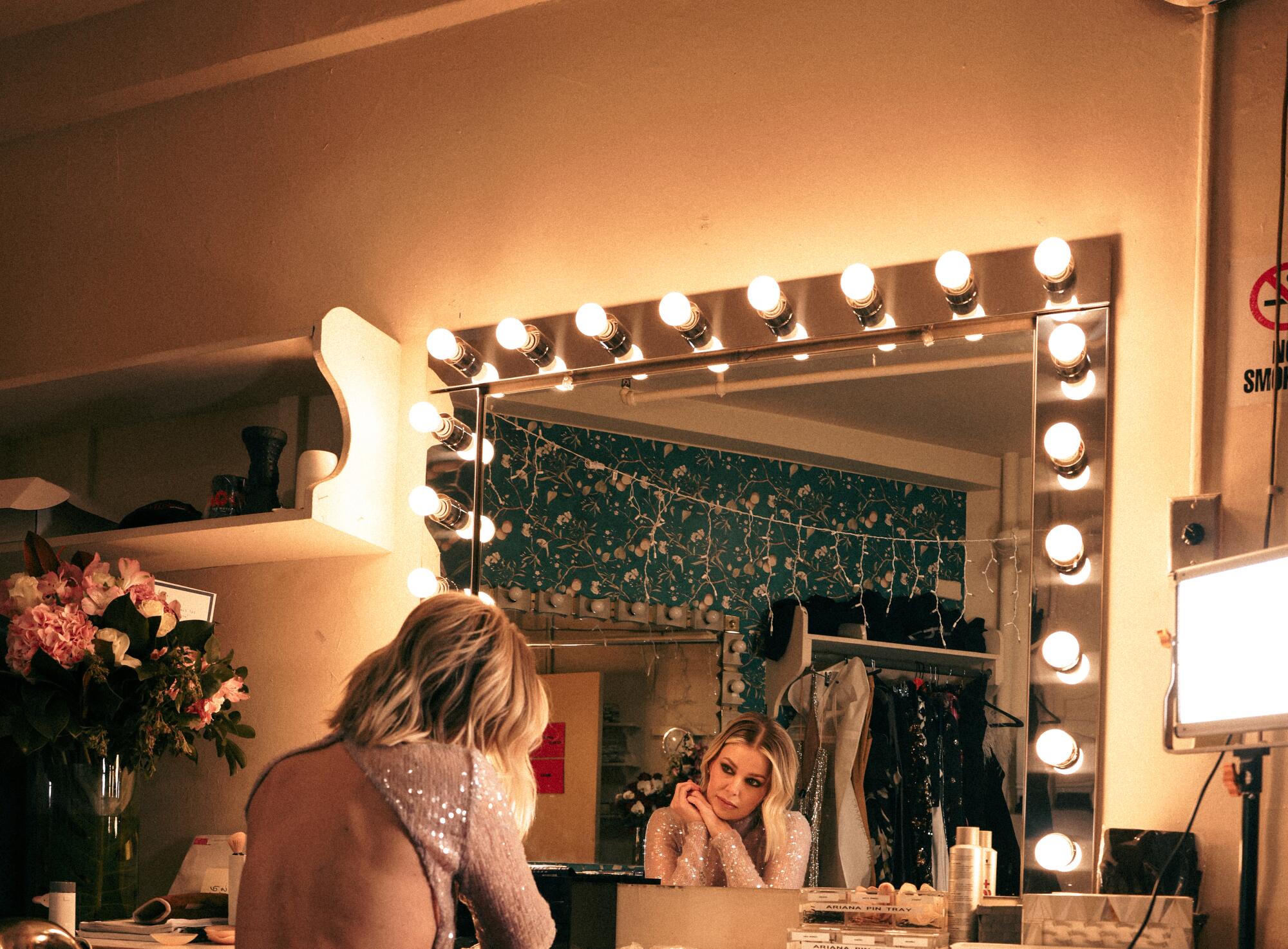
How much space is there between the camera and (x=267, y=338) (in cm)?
231

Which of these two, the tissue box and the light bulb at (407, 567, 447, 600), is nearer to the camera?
the tissue box

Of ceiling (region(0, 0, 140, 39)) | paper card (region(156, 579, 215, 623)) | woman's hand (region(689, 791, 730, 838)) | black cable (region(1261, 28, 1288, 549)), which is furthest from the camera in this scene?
ceiling (region(0, 0, 140, 39))

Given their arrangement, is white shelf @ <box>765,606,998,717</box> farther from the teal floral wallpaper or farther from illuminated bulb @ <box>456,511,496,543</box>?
illuminated bulb @ <box>456,511,496,543</box>

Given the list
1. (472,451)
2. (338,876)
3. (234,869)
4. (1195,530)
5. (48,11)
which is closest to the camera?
(338,876)

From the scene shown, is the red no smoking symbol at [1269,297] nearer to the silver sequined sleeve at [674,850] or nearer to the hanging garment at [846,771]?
the hanging garment at [846,771]

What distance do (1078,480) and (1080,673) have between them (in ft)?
0.86

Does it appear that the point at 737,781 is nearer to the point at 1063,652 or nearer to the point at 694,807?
the point at 694,807

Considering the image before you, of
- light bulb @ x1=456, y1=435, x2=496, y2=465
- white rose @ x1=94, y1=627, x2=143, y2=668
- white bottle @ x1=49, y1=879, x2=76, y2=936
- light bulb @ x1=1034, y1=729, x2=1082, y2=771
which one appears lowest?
white bottle @ x1=49, y1=879, x2=76, y2=936

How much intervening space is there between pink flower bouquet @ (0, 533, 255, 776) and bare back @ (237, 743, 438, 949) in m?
0.80

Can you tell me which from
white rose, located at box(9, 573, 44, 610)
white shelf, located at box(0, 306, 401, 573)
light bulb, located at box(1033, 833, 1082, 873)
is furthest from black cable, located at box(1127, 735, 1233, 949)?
white rose, located at box(9, 573, 44, 610)

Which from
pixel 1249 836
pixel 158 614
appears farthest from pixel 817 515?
pixel 158 614

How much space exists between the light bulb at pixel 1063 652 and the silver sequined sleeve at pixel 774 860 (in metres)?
0.43

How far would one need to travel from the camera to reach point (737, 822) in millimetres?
2043

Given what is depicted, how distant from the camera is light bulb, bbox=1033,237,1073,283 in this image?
6.18 ft
